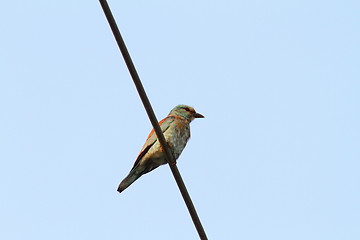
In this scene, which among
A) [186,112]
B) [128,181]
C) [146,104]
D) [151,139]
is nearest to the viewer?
[146,104]

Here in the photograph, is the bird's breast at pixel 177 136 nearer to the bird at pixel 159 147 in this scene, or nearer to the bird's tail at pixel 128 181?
the bird at pixel 159 147

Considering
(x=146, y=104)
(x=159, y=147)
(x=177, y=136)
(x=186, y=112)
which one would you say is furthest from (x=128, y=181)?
(x=146, y=104)

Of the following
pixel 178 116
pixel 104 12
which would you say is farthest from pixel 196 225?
pixel 178 116

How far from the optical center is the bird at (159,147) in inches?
235

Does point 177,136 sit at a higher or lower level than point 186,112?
lower

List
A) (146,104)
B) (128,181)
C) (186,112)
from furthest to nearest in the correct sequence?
(186,112) → (128,181) → (146,104)

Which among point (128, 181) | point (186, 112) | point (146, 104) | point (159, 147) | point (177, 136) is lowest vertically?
point (146, 104)

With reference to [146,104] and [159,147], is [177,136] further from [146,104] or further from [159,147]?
[146,104]

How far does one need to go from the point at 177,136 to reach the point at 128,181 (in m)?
0.76

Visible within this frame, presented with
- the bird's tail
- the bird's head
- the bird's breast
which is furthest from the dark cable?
the bird's head

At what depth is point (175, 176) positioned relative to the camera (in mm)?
3928

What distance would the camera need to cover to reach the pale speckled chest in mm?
6125

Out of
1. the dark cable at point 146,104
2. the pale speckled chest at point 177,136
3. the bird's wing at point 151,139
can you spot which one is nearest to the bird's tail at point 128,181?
the bird's wing at point 151,139

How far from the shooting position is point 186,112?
6.81 meters
